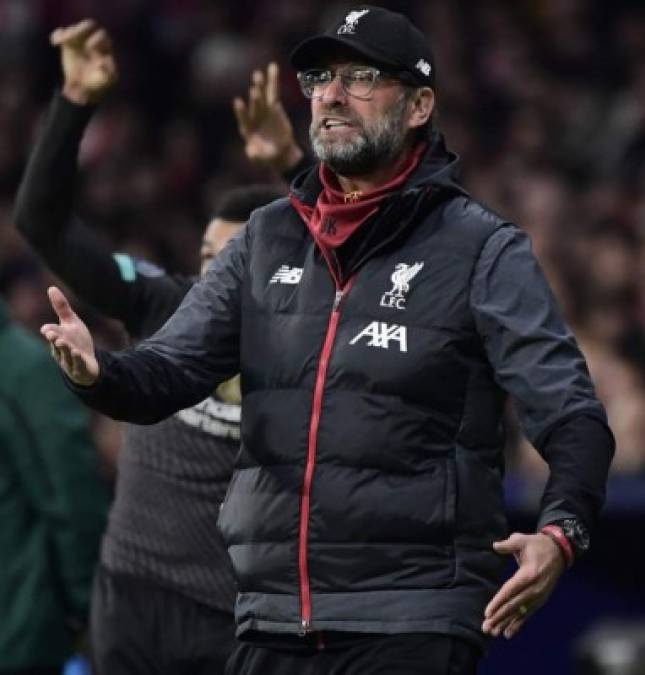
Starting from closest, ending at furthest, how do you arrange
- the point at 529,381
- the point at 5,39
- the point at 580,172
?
the point at 529,381
the point at 580,172
the point at 5,39

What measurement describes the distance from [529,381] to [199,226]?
8713 millimetres

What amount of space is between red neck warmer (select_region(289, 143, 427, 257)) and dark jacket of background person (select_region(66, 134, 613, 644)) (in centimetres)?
3

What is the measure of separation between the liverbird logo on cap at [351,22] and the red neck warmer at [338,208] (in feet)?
0.97

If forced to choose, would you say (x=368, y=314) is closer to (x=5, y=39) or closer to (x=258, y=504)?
(x=258, y=504)

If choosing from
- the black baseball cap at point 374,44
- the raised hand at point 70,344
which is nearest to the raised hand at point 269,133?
the black baseball cap at point 374,44

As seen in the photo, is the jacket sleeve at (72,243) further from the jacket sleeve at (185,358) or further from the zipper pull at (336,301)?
the zipper pull at (336,301)

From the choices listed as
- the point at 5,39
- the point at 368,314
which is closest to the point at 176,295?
the point at 368,314

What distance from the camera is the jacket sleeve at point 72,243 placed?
20.0 feet

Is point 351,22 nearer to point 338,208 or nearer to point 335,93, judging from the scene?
point 335,93

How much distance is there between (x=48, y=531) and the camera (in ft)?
22.0

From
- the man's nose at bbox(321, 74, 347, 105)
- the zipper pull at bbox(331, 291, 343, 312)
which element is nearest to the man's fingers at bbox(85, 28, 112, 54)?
the man's nose at bbox(321, 74, 347, 105)

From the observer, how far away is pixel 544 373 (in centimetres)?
462

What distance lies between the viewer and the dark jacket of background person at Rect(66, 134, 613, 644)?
461 centimetres

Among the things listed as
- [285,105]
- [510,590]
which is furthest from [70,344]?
[285,105]
